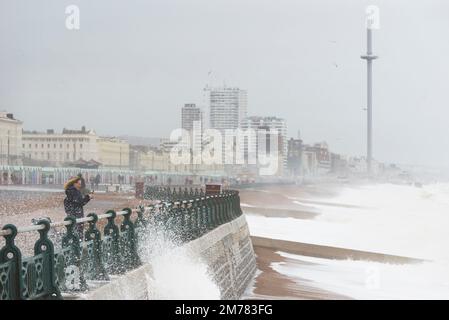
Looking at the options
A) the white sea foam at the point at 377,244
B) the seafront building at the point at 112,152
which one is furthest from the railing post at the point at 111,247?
the seafront building at the point at 112,152

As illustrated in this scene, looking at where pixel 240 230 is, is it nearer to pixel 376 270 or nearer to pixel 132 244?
pixel 376 270

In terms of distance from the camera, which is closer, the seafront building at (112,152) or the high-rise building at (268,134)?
the seafront building at (112,152)

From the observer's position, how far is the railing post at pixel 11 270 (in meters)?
6.45

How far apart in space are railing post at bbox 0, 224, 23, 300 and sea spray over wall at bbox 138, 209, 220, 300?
3.25m

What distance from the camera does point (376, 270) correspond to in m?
23.5

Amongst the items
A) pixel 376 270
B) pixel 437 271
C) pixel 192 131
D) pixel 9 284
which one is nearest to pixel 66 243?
pixel 9 284

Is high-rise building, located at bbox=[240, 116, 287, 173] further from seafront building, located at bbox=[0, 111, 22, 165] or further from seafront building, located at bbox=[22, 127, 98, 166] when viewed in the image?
seafront building, located at bbox=[0, 111, 22, 165]

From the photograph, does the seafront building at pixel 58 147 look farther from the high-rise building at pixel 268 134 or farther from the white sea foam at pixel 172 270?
the high-rise building at pixel 268 134

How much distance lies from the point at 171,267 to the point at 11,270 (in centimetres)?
492

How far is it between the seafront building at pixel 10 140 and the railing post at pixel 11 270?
Result: 140ft

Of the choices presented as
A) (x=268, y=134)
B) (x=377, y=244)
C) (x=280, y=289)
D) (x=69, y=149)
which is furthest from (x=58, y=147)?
(x=268, y=134)

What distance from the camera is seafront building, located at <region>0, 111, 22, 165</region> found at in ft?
164

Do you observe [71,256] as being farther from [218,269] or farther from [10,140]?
[10,140]
